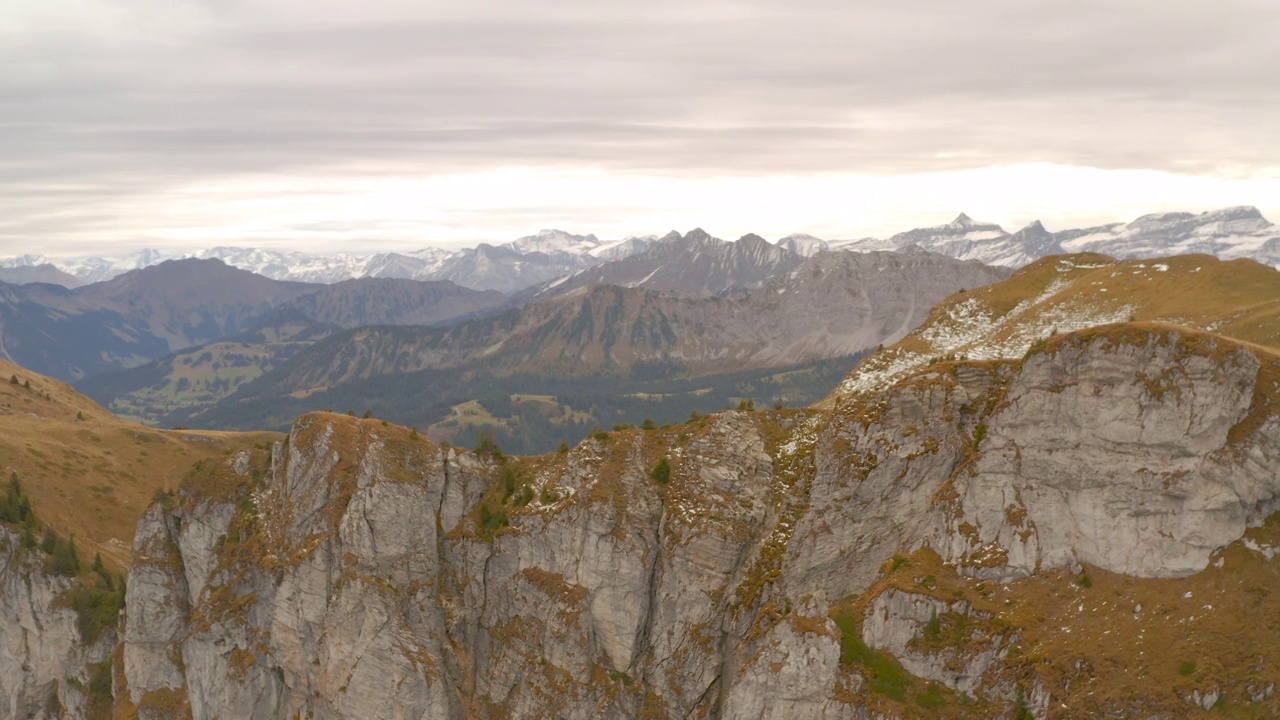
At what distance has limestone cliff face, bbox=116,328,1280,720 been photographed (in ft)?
246

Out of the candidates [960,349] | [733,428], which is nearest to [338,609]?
[733,428]

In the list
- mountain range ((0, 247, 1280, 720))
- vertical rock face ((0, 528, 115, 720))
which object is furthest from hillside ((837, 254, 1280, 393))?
vertical rock face ((0, 528, 115, 720))

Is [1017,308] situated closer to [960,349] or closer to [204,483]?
[960,349]

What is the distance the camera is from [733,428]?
352ft

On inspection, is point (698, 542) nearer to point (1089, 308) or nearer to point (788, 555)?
point (788, 555)

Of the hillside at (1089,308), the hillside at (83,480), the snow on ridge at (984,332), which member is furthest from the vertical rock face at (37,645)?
the hillside at (1089,308)

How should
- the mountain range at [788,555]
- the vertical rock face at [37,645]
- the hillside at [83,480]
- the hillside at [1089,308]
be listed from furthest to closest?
the hillside at [83,480] → the vertical rock face at [37,645] → the hillside at [1089,308] → the mountain range at [788,555]

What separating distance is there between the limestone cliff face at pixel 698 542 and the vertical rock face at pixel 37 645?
2057 centimetres

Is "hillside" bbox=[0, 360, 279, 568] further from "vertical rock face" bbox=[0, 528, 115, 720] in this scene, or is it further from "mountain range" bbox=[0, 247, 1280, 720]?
"mountain range" bbox=[0, 247, 1280, 720]

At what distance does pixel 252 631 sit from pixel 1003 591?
87.9m

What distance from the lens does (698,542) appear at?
96750 millimetres

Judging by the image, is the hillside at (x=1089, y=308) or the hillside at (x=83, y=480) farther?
the hillside at (x=83, y=480)

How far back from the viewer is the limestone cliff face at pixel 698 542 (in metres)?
74.9

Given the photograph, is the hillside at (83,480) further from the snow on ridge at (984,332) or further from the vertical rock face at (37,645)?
the snow on ridge at (984,332)
